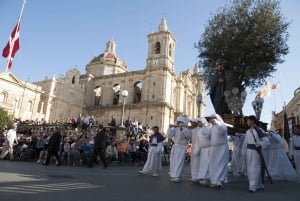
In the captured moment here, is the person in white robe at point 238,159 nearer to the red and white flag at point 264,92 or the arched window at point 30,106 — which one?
the red and white flag at point 264,92

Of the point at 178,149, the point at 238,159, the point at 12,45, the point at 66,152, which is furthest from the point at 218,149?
the point at 12,45

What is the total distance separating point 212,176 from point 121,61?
57.8m

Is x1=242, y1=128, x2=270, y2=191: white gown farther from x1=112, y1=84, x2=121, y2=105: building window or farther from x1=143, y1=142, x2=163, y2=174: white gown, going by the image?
x1=112, y1=84, x2=121, y2=105: building window

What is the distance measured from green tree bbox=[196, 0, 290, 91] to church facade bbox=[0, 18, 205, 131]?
26554mm

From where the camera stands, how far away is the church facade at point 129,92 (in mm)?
46844

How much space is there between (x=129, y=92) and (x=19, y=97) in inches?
725

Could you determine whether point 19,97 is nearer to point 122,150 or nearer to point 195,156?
point 122,150

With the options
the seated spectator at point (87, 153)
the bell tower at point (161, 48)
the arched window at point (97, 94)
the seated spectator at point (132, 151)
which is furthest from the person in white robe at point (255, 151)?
the arched window at point (97, 94)

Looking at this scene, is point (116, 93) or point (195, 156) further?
point (116, 93)

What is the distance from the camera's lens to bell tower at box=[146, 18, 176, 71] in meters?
47.3

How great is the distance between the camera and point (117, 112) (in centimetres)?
5000

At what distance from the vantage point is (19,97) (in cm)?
4488

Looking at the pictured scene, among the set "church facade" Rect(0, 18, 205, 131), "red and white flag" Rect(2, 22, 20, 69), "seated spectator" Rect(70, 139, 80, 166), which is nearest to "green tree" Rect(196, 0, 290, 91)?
"seated spectator" Rect(70, 139, 80, 166)

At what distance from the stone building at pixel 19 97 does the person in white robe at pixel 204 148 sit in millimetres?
40478
